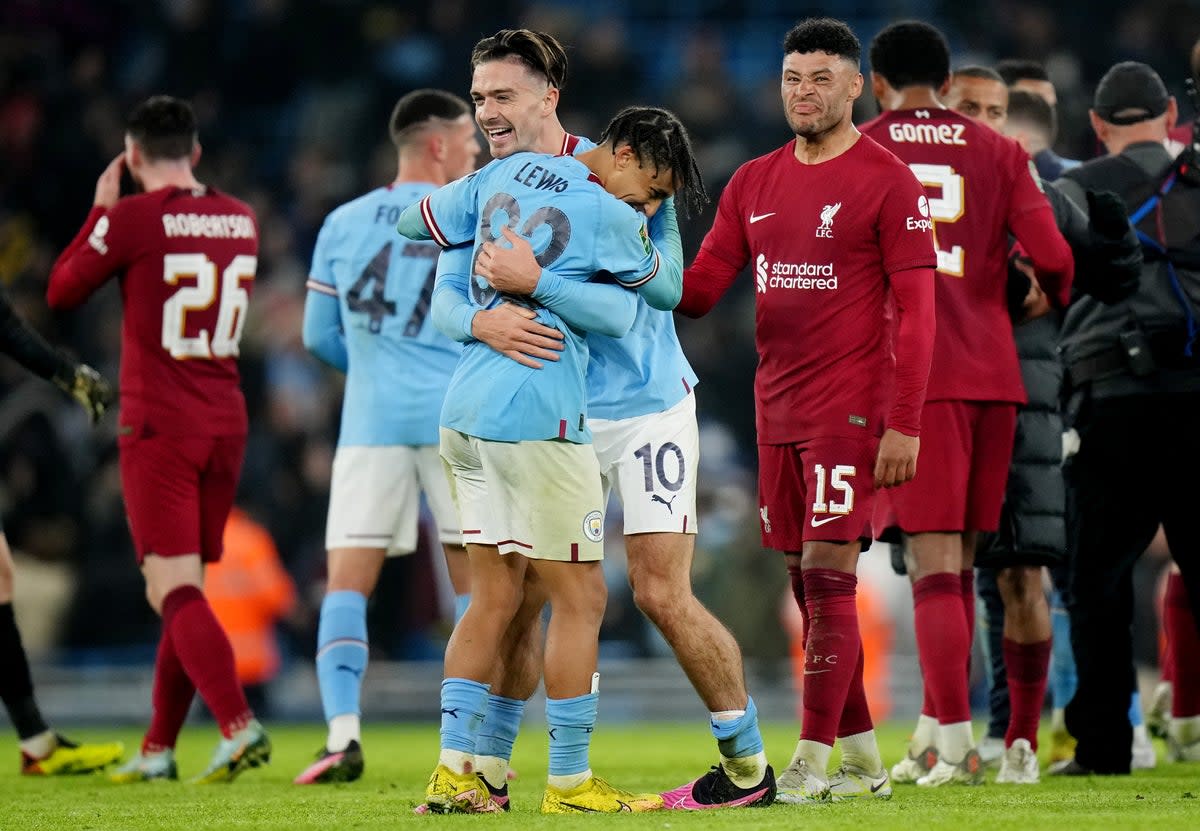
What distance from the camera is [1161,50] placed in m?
15.5

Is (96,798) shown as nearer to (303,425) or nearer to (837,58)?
(837,58)

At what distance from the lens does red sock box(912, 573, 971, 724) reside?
6070 millimetres

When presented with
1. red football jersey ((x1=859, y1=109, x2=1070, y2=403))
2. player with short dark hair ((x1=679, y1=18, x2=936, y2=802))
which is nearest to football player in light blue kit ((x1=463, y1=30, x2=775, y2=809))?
player with short dark hair ((x1=679, y1=18, x2=936, y2=802))

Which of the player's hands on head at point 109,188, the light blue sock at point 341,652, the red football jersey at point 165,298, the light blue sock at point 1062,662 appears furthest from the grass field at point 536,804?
the player's hands on head at point 109,188

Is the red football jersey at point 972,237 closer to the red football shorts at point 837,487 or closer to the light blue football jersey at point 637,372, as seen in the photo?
the red football shorts at point 837,487

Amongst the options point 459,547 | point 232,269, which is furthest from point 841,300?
point 232,269

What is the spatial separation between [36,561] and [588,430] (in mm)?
8314

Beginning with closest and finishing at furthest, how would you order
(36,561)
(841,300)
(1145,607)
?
(841,300) < (1145,607) < (36,561)

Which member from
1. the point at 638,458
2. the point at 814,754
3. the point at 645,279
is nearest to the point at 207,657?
the point at 638,458

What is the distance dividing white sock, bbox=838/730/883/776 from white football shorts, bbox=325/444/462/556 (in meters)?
2.13

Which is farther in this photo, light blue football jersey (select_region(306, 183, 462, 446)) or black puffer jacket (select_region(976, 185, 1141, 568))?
light blue football jersey (select_region(306, 183, 462, 446))

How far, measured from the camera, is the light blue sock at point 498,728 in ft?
17.7

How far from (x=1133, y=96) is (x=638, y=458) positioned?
2.69m

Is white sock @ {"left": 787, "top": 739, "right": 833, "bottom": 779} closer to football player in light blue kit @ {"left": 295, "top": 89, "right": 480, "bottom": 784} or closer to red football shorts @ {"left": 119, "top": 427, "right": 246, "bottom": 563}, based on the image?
football player in light blue kit @ {"left": 295, "top": 89, "right": 480, "bottom": 784}
